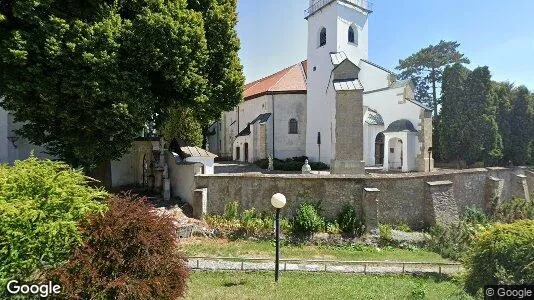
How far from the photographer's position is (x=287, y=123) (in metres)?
33.0

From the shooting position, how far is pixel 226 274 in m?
9.26

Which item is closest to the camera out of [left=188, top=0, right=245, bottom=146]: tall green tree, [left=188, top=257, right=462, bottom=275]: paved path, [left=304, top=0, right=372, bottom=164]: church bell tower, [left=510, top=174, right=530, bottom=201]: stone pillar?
[left=188, top=257, right=462, bottom=275]: paved path

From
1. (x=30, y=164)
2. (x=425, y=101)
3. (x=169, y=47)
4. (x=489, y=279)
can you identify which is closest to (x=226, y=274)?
(x=30, y=164)

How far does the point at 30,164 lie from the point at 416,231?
46.1 ft

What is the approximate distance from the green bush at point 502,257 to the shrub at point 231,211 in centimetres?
868

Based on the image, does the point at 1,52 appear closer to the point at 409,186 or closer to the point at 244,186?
the point at 244,186

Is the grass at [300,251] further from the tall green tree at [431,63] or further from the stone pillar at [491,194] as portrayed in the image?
the tall green tree at [431,63]

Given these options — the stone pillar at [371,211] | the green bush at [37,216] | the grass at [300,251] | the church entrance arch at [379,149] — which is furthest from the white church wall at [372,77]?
the green bush at [37,216]

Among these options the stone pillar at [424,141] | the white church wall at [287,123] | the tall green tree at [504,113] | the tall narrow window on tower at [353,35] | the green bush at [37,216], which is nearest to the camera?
the green bush at [37,216]

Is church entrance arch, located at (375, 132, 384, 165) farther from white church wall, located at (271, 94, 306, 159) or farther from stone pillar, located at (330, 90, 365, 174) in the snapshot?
stone pillar, located at (330, 90, 365, 174)

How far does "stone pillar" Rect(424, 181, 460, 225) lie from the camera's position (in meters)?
14.9

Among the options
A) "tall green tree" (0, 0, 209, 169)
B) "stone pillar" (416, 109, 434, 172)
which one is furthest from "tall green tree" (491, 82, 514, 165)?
"tall green tree" (0, 0, 209, 169)

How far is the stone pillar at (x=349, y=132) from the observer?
1983 centimetres

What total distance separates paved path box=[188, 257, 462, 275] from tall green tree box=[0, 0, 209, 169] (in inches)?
237
